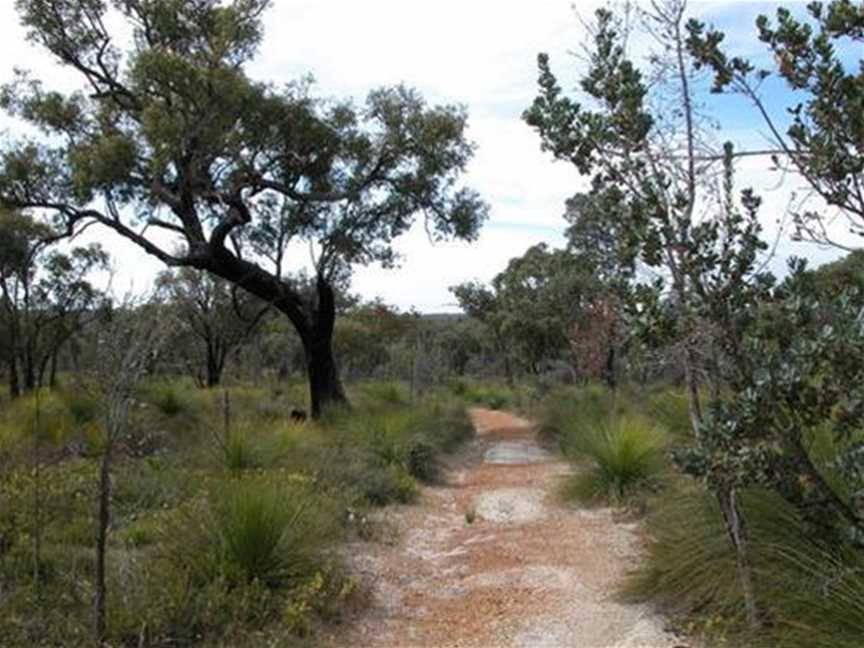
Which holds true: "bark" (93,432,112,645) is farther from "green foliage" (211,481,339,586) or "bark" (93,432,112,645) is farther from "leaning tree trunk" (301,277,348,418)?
"leaning tree trunk" (301,277,348,418)

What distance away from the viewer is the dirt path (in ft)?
18.1

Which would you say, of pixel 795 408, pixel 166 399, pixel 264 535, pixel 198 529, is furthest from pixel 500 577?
pixel 166 399

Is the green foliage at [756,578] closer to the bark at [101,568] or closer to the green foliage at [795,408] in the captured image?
the green foliage at [795,408]

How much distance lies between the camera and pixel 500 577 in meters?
6.84

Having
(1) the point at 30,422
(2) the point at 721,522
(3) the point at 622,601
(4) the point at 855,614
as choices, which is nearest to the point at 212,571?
(3) the point at 622,601

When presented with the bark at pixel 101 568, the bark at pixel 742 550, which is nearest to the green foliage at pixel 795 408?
the bark at pixel 742 550

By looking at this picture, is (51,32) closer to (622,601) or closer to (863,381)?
(622,601)

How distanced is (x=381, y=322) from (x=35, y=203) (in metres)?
22.7

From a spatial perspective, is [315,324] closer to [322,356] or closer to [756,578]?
[322,356]

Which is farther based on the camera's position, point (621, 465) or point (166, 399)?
point (166, 399)

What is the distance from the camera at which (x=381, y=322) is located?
3734cm

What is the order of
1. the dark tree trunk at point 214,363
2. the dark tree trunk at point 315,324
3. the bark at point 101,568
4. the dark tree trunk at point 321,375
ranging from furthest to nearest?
1. the dark tree trunk at point 214,363
2. the dark tree trunk at point 321,375
3. the dark tree trunk at point 315,324
4. the bark at point 101,568

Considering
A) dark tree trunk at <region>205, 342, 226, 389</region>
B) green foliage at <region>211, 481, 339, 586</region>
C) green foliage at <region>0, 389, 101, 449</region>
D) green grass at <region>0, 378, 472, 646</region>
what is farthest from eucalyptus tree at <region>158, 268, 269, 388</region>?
green foliage at <region>211, 481, 339, 586</region>

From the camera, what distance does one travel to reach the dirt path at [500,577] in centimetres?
552
